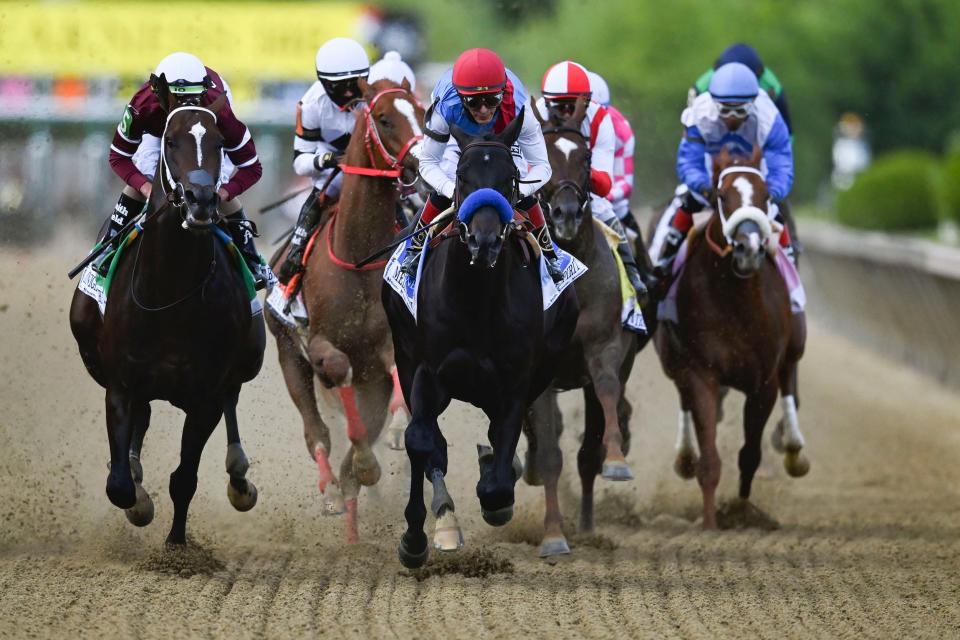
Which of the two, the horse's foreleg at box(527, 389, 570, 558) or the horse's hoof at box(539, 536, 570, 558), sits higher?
the horse's foreleg at box(527, 389, 570, 558)

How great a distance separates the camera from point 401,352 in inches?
324

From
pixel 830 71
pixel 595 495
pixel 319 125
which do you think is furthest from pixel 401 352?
pixel 830 71

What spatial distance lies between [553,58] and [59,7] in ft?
40.3

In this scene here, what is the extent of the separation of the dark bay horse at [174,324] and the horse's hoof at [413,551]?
1.28 meters

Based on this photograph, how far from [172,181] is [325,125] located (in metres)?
2.59

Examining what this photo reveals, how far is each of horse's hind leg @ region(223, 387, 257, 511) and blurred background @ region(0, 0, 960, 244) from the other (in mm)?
10953

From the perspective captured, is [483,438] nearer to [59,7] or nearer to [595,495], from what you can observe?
[595,495]

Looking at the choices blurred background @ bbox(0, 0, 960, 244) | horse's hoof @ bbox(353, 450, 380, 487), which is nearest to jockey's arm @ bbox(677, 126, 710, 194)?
horse's hoof @ bbox(353, 450, 380, 487)

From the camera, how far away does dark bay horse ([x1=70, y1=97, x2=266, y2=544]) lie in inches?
304

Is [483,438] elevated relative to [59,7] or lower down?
lower down

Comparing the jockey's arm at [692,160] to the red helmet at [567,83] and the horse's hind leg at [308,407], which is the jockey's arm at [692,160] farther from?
the horse's hind leg at [308,407]

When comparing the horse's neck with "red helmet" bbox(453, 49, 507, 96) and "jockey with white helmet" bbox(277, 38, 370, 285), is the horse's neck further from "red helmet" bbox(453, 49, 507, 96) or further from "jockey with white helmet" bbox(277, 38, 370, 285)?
"red helmet" bbox(453, 49, 507, 96)

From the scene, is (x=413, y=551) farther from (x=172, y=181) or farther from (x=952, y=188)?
(x=952, y=188)

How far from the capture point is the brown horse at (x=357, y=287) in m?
9.11
